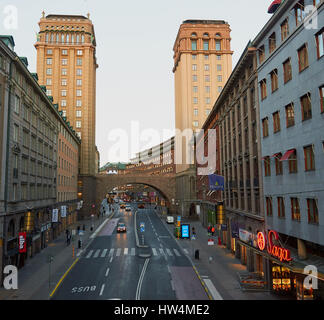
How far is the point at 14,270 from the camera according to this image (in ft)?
90.5

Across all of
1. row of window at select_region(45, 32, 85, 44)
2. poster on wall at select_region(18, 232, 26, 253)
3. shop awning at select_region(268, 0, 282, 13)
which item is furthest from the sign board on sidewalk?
row of window at select_region(45, 32, 85, 44)

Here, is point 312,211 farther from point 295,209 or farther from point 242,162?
point 242,162

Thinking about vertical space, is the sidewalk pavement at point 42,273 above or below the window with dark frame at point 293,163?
below

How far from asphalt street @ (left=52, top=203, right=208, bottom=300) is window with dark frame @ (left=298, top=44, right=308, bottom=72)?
16978 mm

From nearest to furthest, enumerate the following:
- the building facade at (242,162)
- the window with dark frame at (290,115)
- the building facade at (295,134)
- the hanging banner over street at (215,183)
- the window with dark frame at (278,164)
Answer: the building facade at (295,134) → the window with dark frame at (290,115) → the window with dark frame at (278,164) → the building facade at (242,162) → the hanging banner over street at (215,183)

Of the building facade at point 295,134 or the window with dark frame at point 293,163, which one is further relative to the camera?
the window with dark frame at point 293,163

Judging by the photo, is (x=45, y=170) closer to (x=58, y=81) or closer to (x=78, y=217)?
(x=78, y=217)

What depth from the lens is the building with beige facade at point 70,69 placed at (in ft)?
273

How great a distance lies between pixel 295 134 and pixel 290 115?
174 centimetres

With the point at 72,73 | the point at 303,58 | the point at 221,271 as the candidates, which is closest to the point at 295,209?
the point at 303,58

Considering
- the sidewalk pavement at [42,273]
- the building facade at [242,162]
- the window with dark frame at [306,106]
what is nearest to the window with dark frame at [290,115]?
the window with dark frame at [306,106]

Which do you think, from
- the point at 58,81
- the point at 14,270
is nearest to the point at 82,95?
the point at 58,81

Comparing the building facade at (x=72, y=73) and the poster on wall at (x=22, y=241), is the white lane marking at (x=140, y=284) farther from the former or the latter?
the building facade at (x=72, y=73)
